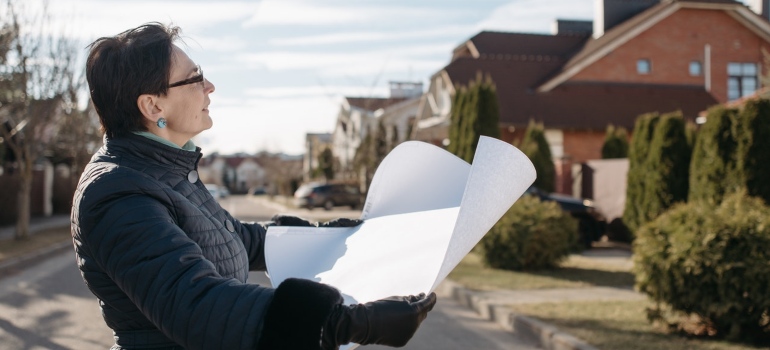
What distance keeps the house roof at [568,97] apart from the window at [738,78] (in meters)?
2.24

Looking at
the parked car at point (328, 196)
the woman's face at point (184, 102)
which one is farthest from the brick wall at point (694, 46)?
the woman's face at point (184, 102)

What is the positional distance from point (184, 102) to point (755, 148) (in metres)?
11.4

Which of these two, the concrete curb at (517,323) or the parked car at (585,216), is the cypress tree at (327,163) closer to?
the parked car at (585,216)

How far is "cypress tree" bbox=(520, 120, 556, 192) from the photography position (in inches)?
857

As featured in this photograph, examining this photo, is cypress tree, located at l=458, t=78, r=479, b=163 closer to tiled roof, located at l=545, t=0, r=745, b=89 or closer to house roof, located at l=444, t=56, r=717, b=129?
house roof, located at l=444, t=56, r=717, b=129

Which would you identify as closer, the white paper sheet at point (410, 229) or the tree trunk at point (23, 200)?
the white paper sheet at point (410, 229)

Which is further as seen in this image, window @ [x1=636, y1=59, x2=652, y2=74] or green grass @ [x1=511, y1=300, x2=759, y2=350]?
window @ [x1=636, y1=59, x2=652, y2=74]

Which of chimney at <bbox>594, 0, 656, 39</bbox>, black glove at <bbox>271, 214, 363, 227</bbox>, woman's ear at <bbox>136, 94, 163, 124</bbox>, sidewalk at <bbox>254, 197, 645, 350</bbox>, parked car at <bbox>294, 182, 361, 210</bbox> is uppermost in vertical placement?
chimney at <bbox>594, 0, 656, 39</bbox>

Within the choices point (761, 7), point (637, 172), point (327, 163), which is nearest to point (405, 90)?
point (327, 163)

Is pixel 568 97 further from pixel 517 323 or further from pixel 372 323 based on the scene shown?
pixel 372 323

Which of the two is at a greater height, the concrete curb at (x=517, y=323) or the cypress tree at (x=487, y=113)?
the cypress tree at (x=487, y=113)

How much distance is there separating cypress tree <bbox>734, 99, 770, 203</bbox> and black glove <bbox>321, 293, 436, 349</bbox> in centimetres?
1148

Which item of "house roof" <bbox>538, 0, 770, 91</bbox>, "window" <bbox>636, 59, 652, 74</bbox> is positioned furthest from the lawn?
"window" <bbox>636, 59, 652, 74</bbox>

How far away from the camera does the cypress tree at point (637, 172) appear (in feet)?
54.3
